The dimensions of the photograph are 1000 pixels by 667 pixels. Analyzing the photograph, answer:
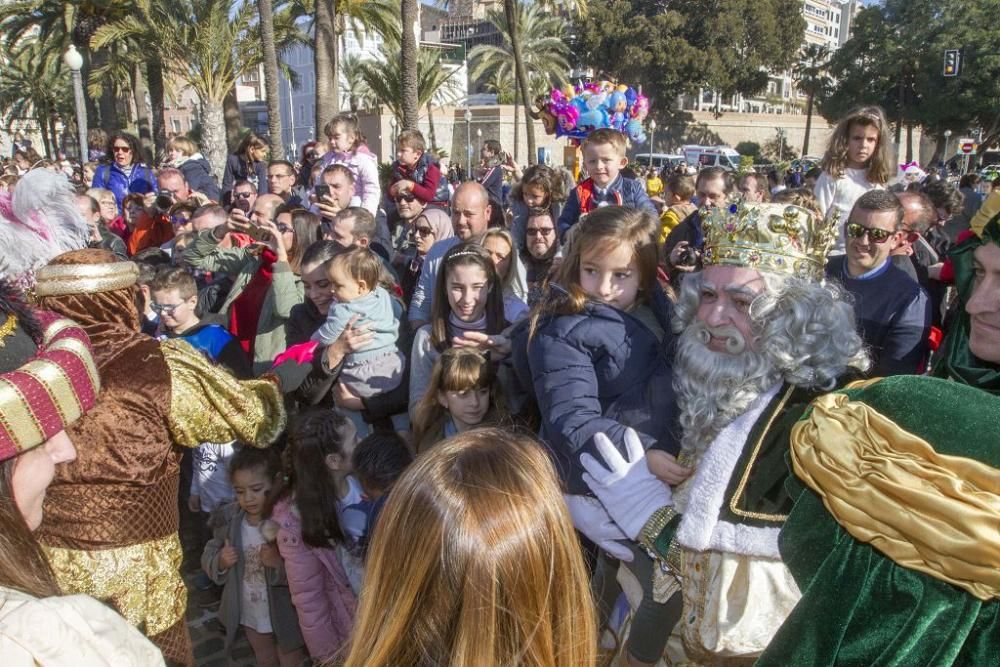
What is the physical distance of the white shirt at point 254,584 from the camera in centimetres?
329

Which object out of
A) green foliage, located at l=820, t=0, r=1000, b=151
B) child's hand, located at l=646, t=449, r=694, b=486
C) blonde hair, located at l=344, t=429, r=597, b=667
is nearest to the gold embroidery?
child's hand, located at l=646, t=449, r=694, b=486

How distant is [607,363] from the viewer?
94.3 inches

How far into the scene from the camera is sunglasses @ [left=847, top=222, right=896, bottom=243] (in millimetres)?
3352

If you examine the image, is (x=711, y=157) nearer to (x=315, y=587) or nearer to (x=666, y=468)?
(x=315, y=587)

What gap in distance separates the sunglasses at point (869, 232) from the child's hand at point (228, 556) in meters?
3.23

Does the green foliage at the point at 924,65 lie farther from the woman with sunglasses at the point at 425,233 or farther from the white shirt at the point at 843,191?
the woman with sunglasses at the point at 425,233

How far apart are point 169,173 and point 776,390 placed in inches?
264

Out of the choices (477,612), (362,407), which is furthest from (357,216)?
(477,612)

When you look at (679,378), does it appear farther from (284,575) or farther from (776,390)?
(284,575)

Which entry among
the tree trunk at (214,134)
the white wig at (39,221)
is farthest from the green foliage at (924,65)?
the white wig at (39,221)

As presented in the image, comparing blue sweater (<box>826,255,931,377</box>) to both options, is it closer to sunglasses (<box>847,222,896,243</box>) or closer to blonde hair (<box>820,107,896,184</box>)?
sunglasses (<box>847,222,896,243</box>)

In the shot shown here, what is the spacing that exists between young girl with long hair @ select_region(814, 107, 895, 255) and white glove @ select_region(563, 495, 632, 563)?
3.07m

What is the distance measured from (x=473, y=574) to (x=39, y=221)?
1.83 metres

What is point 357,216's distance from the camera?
15.2 feet
